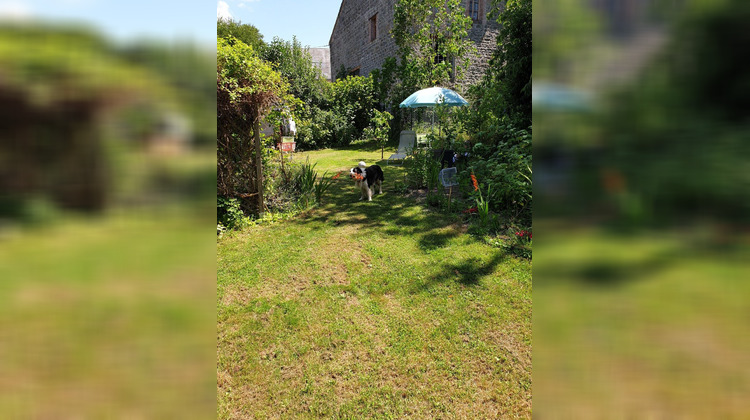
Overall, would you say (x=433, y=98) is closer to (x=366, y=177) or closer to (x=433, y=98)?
(x=433, y=98)

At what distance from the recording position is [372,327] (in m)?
2.77

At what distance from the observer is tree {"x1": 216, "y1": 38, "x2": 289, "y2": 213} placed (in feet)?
14.1

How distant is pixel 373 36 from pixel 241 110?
16.2 m

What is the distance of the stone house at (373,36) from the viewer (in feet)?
49.8

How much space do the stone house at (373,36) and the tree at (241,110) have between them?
958 cm
